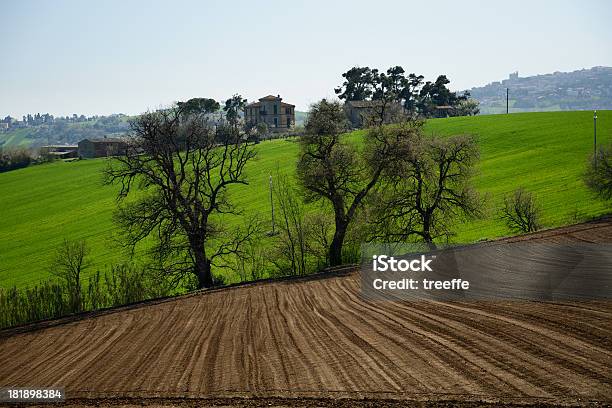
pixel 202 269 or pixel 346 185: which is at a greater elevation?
pixel 346 185

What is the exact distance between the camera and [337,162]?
35.2 meters

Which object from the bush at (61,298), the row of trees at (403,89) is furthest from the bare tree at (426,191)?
the row of trees at (403,89)

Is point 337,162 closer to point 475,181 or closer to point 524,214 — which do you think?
point 524,214

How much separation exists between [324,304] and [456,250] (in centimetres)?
918

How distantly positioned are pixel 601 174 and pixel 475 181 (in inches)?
810

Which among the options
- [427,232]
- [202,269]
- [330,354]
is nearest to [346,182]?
[427,232]

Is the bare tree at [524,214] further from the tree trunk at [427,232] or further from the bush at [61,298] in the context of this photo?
the bush at [61,298]

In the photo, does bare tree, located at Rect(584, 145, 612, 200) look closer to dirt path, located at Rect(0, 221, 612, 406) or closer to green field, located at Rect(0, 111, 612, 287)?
green field, located at Rect(0, 111, 612, 287)

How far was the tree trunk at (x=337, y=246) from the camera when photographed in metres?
35.4

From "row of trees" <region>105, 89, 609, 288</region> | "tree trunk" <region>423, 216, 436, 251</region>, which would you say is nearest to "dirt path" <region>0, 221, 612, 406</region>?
"row of trees" <region>105, 89, 609, 288</region>

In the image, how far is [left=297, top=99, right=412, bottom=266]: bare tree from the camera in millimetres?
35312

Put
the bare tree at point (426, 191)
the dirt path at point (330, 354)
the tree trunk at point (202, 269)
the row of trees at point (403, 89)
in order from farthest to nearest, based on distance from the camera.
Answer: the row of trees at point (403, 89)
the bare tree at point (426, 191)
the tree trunk at point (202, 269)
the dirt path at point (330, 354)

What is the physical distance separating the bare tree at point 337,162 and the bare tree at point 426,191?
96 centimetres

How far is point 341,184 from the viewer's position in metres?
35.7
